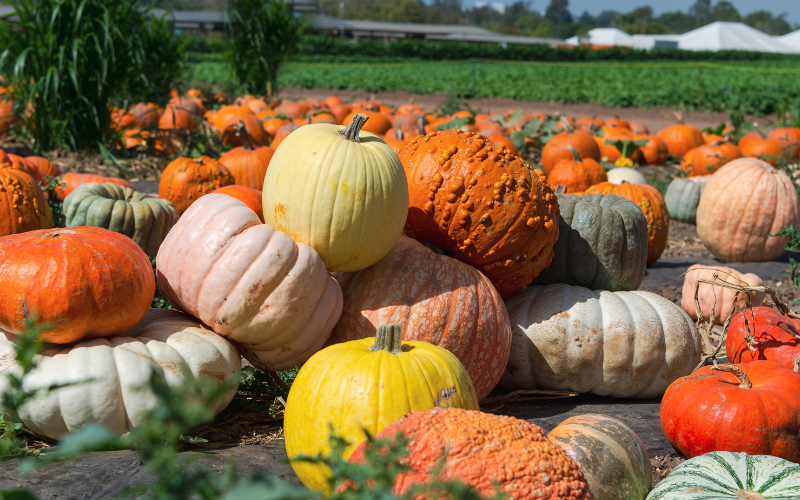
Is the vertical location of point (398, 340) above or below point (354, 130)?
below

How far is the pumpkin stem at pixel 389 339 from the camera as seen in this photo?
2223mm

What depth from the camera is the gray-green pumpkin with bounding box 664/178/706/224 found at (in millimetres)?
7266

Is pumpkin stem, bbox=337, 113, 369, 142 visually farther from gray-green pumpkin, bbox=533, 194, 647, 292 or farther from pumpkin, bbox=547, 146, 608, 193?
pumpkin, bbox=547, 146, 608, 193

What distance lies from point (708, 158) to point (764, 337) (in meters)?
6.39

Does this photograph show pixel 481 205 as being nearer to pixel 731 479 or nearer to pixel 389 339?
pixel 389 339

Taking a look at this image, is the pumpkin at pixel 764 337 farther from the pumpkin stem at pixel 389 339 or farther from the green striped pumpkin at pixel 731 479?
the pumpkin stem at pixel 389 339

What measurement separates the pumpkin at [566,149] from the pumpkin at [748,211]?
8.47 ft

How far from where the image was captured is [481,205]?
116 inches

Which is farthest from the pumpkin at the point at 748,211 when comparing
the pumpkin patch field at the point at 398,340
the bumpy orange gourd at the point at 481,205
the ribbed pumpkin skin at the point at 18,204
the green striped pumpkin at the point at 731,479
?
the ribbed pumpkin skin at the point at 18,204

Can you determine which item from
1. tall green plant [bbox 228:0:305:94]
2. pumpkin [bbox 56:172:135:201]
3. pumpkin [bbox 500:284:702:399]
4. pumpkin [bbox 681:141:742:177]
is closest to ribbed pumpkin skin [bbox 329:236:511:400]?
pumpkin [bbox 500:284:702:399]

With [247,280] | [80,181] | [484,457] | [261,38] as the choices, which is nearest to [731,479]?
[484,457]

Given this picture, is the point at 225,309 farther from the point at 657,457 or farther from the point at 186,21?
the point at 186,21

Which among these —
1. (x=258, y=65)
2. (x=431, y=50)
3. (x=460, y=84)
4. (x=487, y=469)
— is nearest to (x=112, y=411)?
(x=487, y=469)

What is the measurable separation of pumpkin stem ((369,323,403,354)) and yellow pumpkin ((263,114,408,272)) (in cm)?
54
